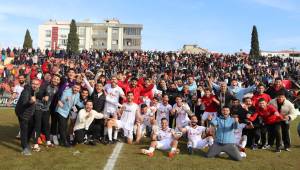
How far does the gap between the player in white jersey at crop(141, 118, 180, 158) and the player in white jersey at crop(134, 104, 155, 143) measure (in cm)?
106

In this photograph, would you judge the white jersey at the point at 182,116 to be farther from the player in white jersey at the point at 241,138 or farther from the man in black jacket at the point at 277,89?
the man in black jacket at the point at 277,89

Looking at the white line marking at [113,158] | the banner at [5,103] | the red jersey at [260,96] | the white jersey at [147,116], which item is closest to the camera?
the white line marking at [113,158]

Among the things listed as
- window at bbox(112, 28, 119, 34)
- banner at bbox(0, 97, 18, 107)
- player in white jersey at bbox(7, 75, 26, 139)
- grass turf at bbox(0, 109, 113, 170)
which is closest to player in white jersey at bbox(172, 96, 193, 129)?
grass turf at bbox(0, 109, 113, 170)

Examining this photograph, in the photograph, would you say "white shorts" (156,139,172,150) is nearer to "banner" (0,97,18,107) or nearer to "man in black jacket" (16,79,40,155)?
"man in black jacket" (16,79,40,155)

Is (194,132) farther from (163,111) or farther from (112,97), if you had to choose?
(112,97)

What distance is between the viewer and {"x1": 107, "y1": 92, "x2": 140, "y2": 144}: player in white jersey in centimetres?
1076

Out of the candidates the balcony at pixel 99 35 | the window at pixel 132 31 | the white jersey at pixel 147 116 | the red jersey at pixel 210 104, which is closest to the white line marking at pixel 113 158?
the white jersey at pixel 147 116

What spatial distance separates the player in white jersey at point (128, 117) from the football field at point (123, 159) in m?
0.61

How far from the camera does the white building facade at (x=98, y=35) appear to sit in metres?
114

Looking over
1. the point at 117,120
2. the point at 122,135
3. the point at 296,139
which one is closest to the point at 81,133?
the point at 117,120

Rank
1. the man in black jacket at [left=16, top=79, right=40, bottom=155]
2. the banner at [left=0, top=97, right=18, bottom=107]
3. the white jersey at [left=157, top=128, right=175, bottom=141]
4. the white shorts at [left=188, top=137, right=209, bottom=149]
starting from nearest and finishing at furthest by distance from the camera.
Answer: the man in black jacket at [left=16, top=79, right=40, bottom=155], the white shorts at [left=188, top=137, right=209, bottom=149], the white jersey at [left=157, top=128, right=175, bottom=141], the banner at [left=0, top=97, right=18, bottom=107]

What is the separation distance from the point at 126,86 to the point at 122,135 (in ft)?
5.10

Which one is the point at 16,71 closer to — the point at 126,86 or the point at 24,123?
the point at 126,86

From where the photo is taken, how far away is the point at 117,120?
35.5 feet
